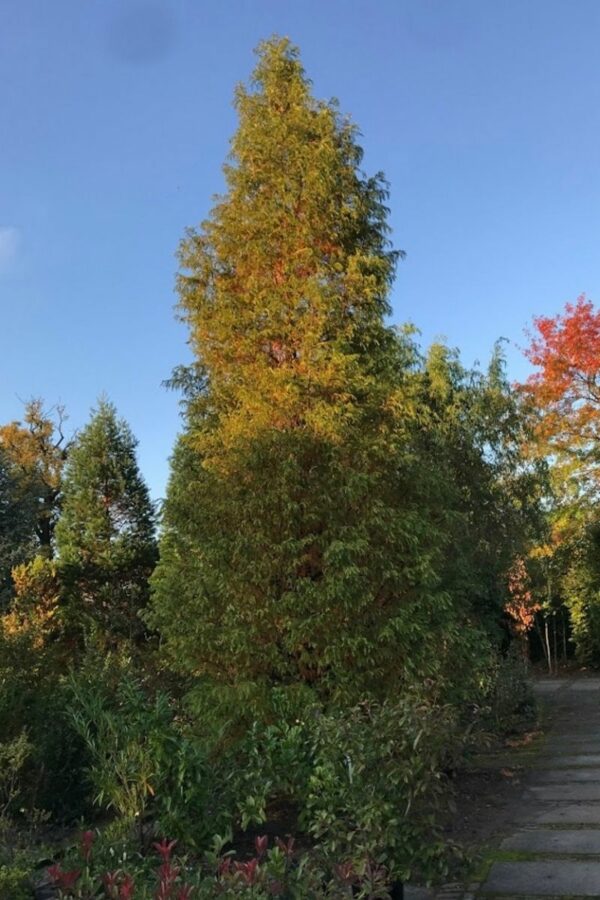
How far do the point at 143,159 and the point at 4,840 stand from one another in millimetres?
6443

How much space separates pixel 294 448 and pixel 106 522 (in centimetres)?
832

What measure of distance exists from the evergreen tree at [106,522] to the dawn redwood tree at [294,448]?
665 cm

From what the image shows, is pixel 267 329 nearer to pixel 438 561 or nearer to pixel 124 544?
pixel 438 561

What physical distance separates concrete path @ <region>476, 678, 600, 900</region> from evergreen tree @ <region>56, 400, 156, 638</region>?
7.29 metres

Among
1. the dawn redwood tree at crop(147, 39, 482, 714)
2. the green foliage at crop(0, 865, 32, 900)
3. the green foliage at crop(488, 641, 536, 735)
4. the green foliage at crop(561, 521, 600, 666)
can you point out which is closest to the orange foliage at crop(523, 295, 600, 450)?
the green foliage at crop(561, 521, 600, 666)

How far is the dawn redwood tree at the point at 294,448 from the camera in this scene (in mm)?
4918

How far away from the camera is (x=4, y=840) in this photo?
3.60 metres

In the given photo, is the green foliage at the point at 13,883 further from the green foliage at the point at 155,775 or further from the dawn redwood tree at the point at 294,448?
the dawn redwood tree at the point at 294,448

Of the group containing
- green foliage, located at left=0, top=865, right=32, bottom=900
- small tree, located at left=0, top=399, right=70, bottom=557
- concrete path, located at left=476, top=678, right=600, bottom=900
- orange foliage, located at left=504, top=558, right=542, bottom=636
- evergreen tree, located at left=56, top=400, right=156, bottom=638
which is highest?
small tree, located at left=0, top=399, right=70, bottom=557

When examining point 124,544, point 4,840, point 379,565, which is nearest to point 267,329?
point 379,565

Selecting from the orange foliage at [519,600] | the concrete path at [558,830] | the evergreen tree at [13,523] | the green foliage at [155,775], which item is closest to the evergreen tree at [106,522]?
the evergreen tree at [13,523]

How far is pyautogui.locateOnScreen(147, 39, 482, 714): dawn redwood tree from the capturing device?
4918mm

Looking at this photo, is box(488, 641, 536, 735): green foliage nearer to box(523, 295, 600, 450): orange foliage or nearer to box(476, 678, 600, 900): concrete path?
box(476, 678, 600, 900): concrete path

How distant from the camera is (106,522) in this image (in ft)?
41.2
